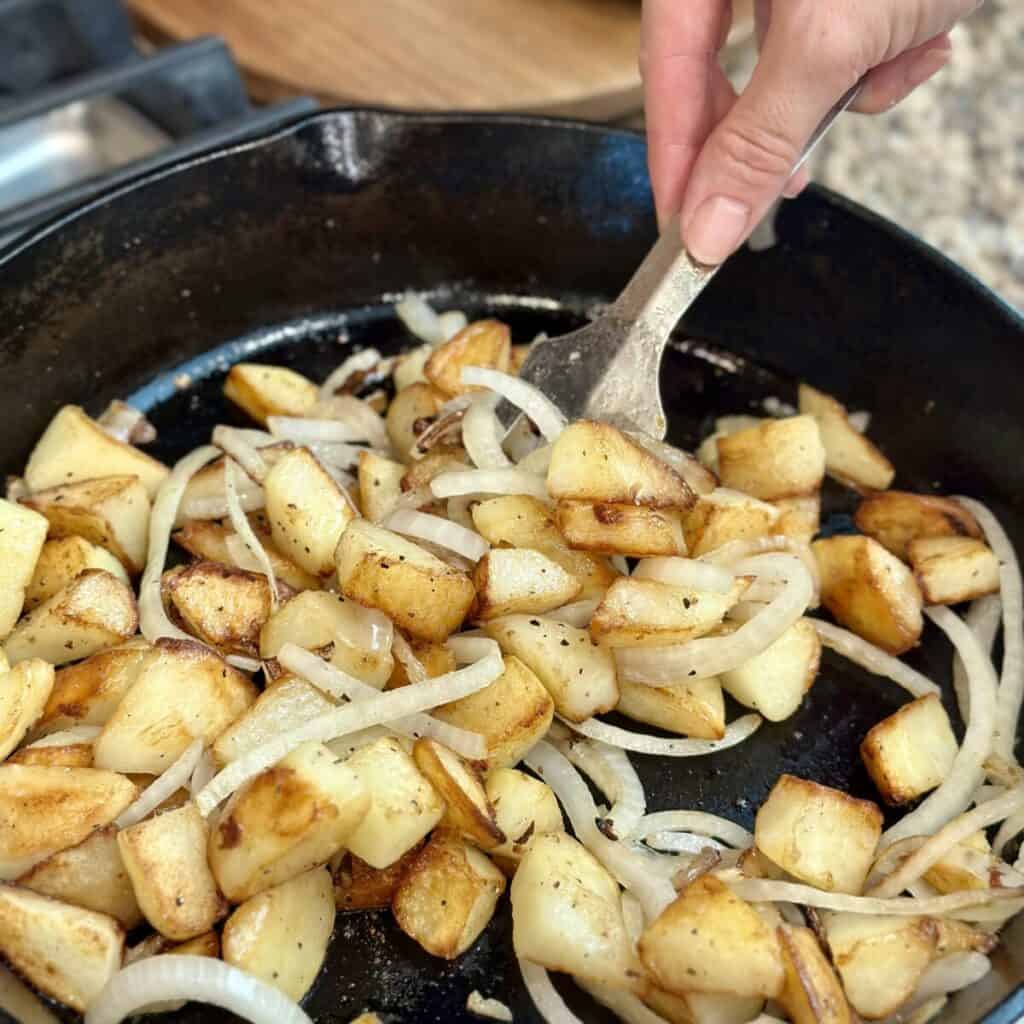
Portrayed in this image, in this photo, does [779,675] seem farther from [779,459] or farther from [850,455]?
[850,455]

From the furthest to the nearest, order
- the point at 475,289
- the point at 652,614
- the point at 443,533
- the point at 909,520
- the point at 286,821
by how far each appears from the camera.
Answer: the point at 475,289
the point at 909,520
the point at 443,533
the point at 652,614
the point at 286,821

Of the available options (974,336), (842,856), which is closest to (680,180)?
(974,336)

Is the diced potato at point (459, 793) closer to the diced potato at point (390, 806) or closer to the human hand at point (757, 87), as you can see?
the diced potato at point (390, 806)

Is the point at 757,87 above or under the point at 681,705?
above

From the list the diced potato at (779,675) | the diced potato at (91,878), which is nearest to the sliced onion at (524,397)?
the diced potato at (779,675)

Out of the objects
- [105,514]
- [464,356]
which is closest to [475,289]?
[464,356]

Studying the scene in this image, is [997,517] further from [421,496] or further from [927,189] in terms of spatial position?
[927,189]
